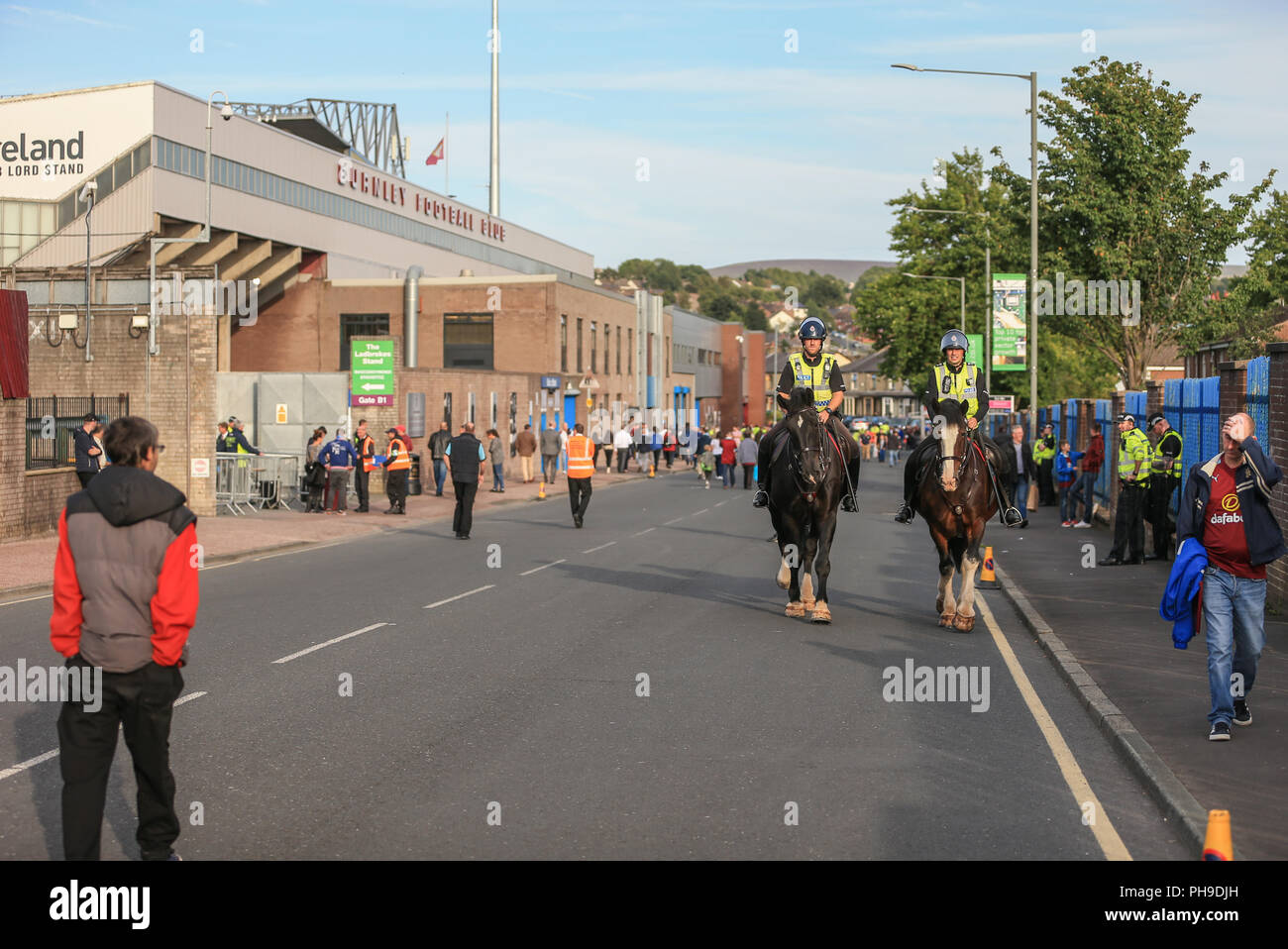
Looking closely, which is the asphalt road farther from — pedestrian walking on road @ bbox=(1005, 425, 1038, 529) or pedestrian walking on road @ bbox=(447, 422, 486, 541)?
pedestrian walking on road @ bbox=(1005, 425, 1038, 529)

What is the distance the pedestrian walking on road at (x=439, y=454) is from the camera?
35281mm

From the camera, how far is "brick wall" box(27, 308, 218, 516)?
27.1 m

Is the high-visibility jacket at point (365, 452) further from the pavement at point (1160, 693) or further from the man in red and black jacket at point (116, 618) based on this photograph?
the man in red and black jacket at point (116, 618)

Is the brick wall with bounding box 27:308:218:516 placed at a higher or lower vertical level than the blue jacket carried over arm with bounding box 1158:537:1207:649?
higher

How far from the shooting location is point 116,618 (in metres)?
5.54

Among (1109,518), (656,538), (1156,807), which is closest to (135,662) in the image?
(1156,807)

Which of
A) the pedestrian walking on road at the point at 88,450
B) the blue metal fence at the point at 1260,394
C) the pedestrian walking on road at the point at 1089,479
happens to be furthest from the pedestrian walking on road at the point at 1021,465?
the pedestrian walking on road at the point at 88,450

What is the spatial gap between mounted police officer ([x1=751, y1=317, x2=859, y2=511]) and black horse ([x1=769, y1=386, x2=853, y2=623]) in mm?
146

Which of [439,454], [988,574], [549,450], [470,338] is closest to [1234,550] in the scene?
[988,574]

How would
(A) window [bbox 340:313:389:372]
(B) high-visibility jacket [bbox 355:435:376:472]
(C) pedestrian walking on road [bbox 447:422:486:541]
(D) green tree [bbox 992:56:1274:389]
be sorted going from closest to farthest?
(C) pedestrian walking on road [bbox 447:422:486:541] < (B) high-visibility jacket [bbox 355:435:376:472] < (D) green tree [bbox 992:56:1274:389] < (A) window [bbox 340:313:389:372]

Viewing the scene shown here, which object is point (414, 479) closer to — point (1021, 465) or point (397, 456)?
point (397, 456)

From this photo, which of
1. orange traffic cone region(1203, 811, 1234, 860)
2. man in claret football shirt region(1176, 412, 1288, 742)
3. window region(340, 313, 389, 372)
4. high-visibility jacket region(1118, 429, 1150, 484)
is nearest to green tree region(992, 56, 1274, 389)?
high-visibility jacket region(1118, 429, 1150, 484)

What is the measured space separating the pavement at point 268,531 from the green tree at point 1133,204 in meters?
14.9
